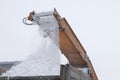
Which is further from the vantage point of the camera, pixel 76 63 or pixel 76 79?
pixel 76 63

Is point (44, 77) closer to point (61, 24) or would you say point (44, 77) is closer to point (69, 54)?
point (61, 24)

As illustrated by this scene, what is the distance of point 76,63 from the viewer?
7.69m

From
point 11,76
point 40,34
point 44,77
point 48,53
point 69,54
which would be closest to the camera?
point 44,77

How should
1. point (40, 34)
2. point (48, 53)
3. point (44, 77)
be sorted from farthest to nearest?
point (40, 34)
point (48, 53)
point (44, 77)

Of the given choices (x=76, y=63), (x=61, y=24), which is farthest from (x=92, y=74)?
(x=61, y=24)

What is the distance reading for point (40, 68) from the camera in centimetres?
498

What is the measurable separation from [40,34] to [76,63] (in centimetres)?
226

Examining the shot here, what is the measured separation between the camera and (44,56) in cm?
540

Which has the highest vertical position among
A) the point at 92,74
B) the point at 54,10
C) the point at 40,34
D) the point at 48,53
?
the point at 54,10

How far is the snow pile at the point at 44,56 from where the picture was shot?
4.93m

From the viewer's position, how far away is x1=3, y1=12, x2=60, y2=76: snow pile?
493cm

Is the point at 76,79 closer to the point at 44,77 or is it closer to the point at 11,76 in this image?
the point at 44,77

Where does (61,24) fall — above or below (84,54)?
above

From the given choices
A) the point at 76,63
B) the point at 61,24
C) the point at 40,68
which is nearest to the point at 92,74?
the point at 76,63
